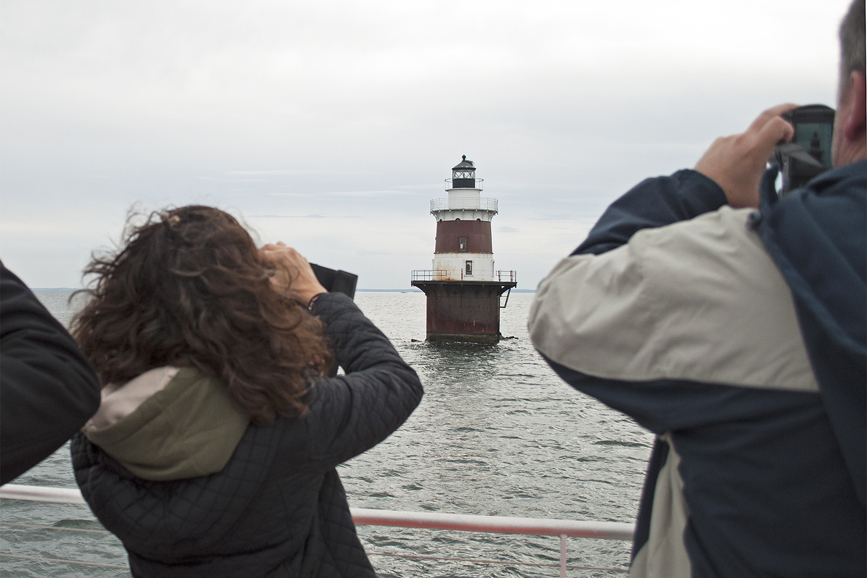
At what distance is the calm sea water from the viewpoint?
30.3 feet

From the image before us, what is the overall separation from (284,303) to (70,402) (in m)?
0.35

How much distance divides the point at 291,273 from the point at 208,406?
317 mm

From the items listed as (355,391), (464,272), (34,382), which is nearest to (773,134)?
(355,391)

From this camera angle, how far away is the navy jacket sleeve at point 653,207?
837 mm

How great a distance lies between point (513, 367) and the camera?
28906 mm

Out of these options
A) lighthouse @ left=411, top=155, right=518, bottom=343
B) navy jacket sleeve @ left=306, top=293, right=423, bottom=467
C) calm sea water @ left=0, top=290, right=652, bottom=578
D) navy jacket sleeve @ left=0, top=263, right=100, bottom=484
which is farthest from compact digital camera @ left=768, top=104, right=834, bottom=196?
lighthouse @ left=411, top=155, right=518, bottom=343

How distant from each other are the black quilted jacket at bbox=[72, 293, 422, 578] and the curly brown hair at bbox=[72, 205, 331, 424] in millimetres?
65

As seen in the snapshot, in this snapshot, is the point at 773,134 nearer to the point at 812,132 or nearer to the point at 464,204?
the point at 812,132

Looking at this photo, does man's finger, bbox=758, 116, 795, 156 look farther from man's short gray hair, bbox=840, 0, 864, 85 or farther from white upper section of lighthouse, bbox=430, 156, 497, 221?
white upper section of lighthouse, bbox=430, 156, 497, 221

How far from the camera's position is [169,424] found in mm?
962

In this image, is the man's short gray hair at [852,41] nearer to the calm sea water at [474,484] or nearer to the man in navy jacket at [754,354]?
the man in navy jacket at [754,354]

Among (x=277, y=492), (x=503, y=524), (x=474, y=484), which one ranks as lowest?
(x=474, y=484)

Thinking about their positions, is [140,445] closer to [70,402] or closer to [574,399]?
[70,402]

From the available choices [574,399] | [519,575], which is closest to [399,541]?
[519,575]
